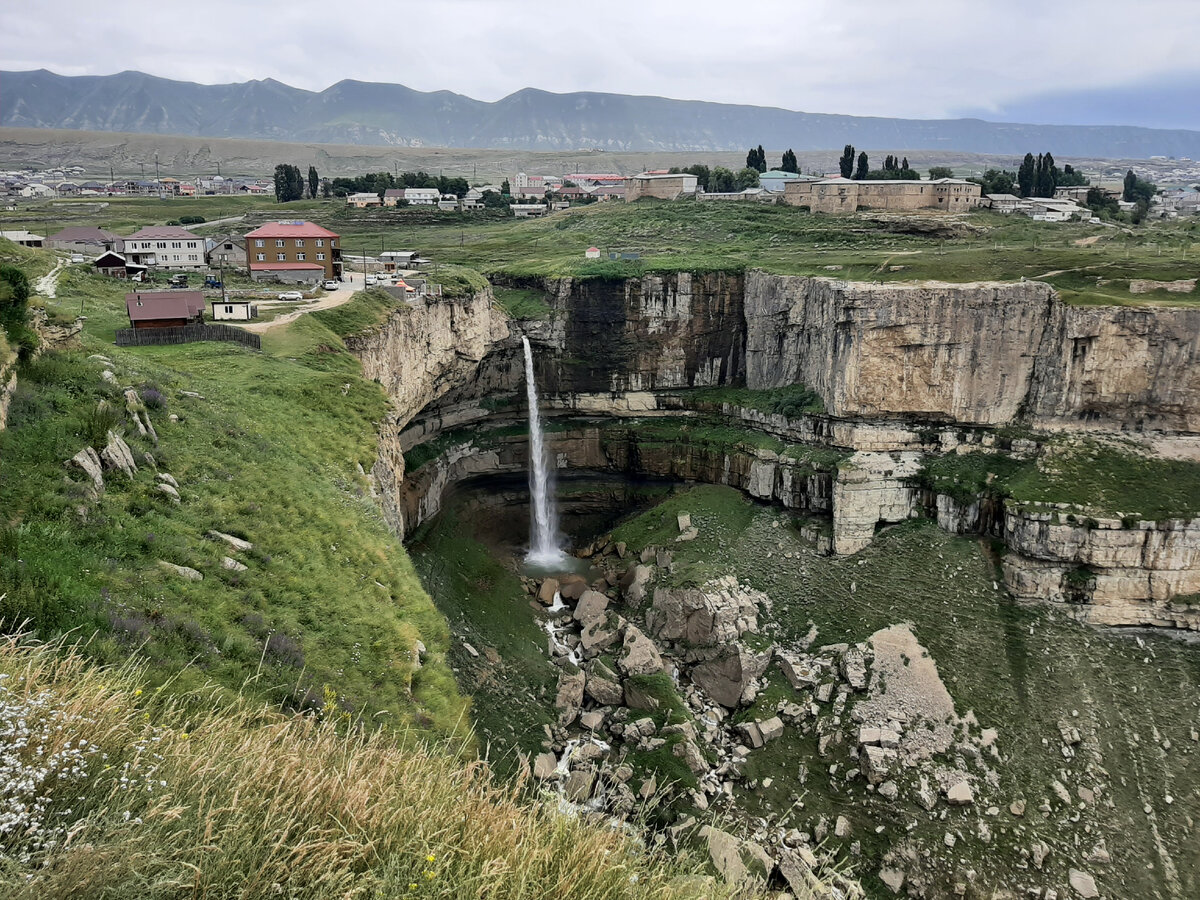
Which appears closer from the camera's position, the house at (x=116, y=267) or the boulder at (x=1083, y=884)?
the boulder at (x=1083, y=884)

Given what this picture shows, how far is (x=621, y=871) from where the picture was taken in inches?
328

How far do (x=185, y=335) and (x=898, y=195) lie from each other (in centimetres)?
7001

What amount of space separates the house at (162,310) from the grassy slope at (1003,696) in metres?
27.6

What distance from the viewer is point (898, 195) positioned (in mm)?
79250

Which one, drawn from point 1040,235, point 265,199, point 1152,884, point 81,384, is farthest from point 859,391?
point 265,199

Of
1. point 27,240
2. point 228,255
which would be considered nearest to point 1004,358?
point 228,255

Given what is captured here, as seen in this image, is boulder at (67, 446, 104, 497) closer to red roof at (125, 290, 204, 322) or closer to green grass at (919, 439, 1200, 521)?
red roof at (125, 290, 204, 322)

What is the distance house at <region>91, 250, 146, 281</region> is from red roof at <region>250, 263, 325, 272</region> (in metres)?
6.91

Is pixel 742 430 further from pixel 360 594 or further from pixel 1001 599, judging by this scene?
pixel 360 594

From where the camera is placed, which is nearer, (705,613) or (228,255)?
(705,613)

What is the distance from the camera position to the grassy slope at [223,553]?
12320 millimetres

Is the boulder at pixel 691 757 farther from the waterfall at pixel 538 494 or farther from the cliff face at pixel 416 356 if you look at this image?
the waterfall at pixel 538 494

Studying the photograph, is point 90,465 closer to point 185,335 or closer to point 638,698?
point 185,335

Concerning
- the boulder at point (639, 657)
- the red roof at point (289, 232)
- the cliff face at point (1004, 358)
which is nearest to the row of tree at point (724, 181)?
the cliff face at point (1004, 358)
